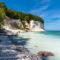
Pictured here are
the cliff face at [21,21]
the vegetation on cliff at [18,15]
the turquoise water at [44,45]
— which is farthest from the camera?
the vegetation on cliff at [18,15]

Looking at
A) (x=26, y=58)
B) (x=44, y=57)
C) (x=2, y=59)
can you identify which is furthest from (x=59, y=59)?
(x=2, y=59)

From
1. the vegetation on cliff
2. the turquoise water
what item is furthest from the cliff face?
the turquoise water

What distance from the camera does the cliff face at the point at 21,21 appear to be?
6018cm

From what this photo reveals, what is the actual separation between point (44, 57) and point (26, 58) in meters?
2.60

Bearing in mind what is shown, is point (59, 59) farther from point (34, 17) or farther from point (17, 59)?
point (34, 17)

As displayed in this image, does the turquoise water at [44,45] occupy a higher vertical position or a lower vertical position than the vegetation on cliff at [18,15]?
lower

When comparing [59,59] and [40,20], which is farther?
[40,20]

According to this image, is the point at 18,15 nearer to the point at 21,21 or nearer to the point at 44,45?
the point at 21,21

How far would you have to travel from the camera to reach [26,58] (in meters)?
14.0

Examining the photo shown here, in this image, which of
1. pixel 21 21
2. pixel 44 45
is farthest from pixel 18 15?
pixel 44 45

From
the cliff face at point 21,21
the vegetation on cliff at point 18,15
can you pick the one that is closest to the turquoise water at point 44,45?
the cliff face at point 21,21

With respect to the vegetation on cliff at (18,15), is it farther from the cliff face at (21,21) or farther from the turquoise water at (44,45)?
the turquoise water at (44,45)

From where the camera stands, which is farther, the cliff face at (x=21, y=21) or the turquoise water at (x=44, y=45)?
the cliff face at (x=21, y=21)

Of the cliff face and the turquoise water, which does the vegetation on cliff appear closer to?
the cliff face
